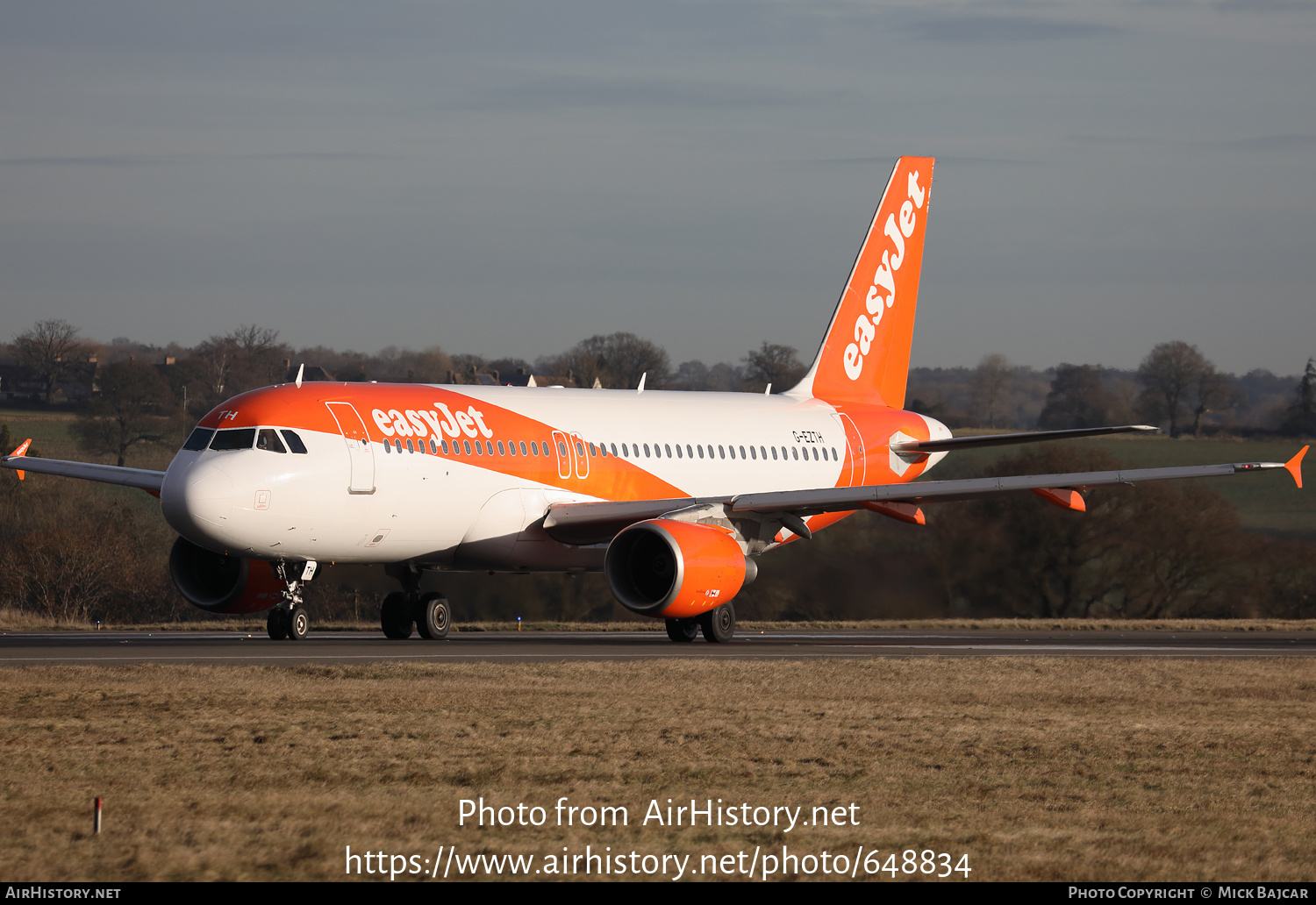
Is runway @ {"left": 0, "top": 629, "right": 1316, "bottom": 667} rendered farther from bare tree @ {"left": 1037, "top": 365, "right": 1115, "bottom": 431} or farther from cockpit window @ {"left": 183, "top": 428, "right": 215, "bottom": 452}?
bare tree @ {"left": 1037, "top": 365, "right": 1115, "bottom": 431}

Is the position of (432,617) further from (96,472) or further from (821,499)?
(821,499)

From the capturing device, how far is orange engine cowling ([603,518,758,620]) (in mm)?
24281

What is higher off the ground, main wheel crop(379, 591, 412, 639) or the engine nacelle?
the engine nacelle

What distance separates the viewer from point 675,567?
24.3 m

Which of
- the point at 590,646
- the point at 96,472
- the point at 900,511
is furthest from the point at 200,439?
the point at 900,511

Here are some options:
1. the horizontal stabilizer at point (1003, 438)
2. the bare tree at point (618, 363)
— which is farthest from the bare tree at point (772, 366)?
the horizontal stabilizer at point (1003, 438)

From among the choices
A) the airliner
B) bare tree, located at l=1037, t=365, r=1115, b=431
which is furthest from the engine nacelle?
bare tree, located at l=1037, t=365, r=1115, b=431

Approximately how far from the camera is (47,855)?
8.90 meters

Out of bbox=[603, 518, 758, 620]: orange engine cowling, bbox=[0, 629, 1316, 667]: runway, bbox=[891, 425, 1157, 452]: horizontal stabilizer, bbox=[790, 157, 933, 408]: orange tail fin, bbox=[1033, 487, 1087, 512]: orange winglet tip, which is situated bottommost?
bbox=[0, 629, 1316, 667]: runway

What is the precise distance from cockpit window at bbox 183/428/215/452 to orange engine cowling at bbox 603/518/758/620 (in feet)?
20.4
